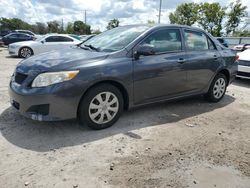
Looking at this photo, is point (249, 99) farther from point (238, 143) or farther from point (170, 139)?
point (170, 139)

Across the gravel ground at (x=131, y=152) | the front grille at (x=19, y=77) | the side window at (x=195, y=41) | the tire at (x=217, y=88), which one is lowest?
the gravel ground at (x=131, y=152)

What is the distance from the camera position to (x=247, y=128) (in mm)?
4543

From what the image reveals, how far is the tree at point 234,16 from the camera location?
3775 centimetres

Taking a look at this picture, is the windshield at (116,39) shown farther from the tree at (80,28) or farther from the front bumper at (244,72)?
the tree at (80,28)

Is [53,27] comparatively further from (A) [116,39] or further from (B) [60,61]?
(B) [60,61]

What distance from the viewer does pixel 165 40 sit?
15.7 ft

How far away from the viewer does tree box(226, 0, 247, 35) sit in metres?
37.8

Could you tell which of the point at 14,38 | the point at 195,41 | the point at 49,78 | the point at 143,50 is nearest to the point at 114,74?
the point at 143,50

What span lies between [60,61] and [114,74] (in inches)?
31.4

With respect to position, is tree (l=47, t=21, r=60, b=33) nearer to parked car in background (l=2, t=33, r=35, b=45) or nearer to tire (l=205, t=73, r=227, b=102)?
parked car in background (l=2, t=33, r=35, b=45)

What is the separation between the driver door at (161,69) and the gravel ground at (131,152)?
1.51 feet

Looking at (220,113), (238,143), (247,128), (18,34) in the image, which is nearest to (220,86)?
(220,113)

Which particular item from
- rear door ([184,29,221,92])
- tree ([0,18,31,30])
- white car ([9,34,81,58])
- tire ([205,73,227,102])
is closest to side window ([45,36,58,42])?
white car ([9,34,81,58])

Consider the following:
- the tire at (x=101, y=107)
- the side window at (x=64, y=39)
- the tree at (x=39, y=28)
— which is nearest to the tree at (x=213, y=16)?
the side window at (x=64, y=39)
